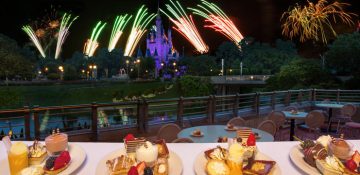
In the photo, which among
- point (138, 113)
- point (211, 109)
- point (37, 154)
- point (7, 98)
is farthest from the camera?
point (7, 98)

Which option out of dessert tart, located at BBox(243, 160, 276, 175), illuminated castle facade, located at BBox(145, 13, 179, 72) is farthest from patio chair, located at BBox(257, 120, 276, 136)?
illuminated castle facade, located at BBox(145, 13, 179, 72)

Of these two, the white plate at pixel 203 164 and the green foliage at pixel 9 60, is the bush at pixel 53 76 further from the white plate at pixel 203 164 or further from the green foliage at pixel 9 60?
the white plate at pixel 203 164

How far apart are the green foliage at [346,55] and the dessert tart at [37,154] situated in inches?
750

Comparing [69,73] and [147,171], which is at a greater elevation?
[69,73]

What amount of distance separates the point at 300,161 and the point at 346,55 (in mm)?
18440

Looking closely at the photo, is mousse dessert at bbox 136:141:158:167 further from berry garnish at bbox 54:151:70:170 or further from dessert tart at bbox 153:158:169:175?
berry garnish at bbox 54:151:70:170

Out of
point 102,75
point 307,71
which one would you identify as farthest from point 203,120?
point 102,75

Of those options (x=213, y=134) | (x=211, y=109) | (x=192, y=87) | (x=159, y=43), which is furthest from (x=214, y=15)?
(x=159, y=43)

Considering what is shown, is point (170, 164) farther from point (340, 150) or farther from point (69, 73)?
point (69, 73)

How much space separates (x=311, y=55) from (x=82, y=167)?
2513 cm

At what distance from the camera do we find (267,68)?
28.3m

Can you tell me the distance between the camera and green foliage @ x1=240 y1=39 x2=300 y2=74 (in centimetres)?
2716

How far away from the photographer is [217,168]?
1.16m

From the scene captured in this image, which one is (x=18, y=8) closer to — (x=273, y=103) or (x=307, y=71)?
(x=273, y=103)
